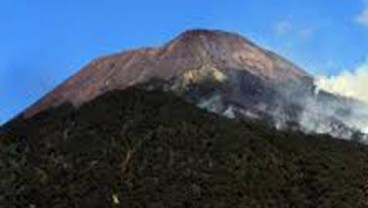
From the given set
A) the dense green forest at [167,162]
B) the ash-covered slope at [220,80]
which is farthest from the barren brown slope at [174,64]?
the dense green forest at [167,162]

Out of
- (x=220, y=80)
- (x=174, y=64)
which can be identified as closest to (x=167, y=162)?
(x=220, y=80)

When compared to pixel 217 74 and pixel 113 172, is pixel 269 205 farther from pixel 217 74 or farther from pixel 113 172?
pixel 217 74

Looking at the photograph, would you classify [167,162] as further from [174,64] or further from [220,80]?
[174,64]

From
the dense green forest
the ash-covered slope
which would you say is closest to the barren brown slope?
the ash-covered slope

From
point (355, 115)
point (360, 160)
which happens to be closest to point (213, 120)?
point (360, 160)

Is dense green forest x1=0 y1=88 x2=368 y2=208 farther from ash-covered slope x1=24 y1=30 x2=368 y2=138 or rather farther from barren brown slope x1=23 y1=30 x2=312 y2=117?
barren brown slope x1=23 y1=30 x2=312 y2=117

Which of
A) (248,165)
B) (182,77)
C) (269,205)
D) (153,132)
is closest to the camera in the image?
(269,205)
